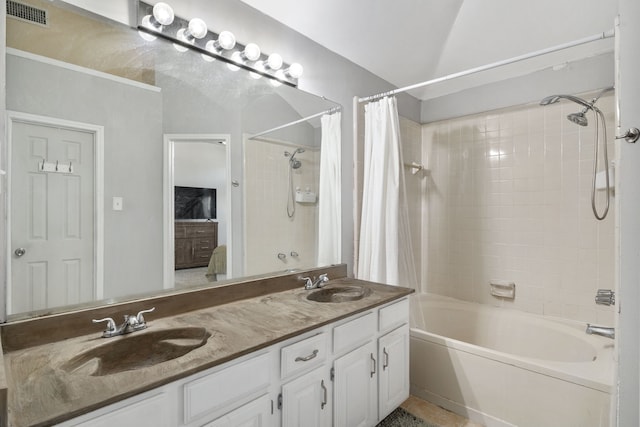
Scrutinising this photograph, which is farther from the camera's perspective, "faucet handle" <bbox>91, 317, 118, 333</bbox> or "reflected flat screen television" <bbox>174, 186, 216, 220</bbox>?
"reflected flat screen television" <bbox>174, 186, 216, 220</bbox>

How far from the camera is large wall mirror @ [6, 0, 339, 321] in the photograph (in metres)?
1.16

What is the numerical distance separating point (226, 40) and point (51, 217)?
3.69 feet

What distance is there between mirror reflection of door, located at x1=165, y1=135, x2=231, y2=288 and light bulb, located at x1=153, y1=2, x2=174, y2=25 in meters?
0.49

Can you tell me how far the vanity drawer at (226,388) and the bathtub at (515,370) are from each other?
1.37 m

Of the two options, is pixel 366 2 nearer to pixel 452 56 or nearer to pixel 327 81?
pixel 327 81

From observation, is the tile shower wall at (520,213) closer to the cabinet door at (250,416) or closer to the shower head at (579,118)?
the shower head at (579,118)

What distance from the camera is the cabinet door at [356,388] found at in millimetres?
1476

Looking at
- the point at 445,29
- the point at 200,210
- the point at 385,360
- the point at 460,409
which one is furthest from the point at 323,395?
the point at 445,29

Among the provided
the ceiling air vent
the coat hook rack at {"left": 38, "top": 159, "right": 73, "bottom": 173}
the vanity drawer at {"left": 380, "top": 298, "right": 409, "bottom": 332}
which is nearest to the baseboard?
the vanity drawer at {"left": 380, "top": 298, "right": 409, "bottom": 332}

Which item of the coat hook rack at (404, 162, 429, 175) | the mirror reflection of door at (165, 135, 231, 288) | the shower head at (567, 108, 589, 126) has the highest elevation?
the shower head at (567, 108, 589, 126)

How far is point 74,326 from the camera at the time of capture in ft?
3.91

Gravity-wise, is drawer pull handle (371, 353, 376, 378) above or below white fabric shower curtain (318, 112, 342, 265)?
below

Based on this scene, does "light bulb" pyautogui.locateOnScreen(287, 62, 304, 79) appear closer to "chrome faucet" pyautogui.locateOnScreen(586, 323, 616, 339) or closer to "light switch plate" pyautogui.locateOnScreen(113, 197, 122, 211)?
"light switch plate" pyautogui.locateOnScreen(113, 197, 122, 211)

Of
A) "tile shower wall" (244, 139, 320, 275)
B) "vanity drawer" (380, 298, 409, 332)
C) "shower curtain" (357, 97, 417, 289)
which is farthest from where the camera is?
"shower curtain" (357, 97, 417, 289)
